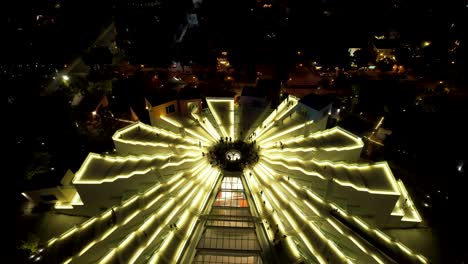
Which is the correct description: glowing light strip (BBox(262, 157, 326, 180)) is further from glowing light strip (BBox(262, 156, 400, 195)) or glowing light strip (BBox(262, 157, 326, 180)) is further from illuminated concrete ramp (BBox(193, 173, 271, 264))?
illuminated concrete ramp (BBox(193, 173, 271, 264))

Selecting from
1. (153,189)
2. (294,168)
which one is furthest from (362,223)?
(153,189)

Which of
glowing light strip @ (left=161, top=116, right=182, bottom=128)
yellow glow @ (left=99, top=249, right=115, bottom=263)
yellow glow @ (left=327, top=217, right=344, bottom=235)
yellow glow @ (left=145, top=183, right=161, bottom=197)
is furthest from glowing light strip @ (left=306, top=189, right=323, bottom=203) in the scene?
glowing light strip @ (left=161, top=116, right=182, bottom=128)

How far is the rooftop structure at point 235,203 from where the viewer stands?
11.9 metres

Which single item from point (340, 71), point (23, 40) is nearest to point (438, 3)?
point (340, 71)

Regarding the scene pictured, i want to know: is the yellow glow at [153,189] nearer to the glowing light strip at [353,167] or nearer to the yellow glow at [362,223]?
the glowing light strip at [353,167]

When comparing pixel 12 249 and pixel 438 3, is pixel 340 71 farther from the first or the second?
pixel 12 249

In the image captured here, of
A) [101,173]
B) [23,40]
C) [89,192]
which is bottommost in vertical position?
[89,192]

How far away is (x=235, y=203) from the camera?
49.6 feet

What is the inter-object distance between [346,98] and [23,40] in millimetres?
40331

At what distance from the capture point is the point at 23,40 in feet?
100

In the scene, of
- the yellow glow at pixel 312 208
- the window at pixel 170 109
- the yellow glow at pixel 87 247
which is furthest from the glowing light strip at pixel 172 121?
the yellow glow at pixel 312 208

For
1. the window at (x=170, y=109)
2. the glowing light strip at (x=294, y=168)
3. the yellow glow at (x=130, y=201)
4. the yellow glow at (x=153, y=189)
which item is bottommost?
the yellow glow at (x=130, y=201)

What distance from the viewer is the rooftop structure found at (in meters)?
11.9

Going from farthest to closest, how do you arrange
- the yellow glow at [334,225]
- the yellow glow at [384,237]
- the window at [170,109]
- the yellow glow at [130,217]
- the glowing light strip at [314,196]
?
the window at [170,109] → the glowing light strip at [314,196] → the yellow glow at [130,217] → the yellow glow at [334,225] → the yellow glow at [384,237]
